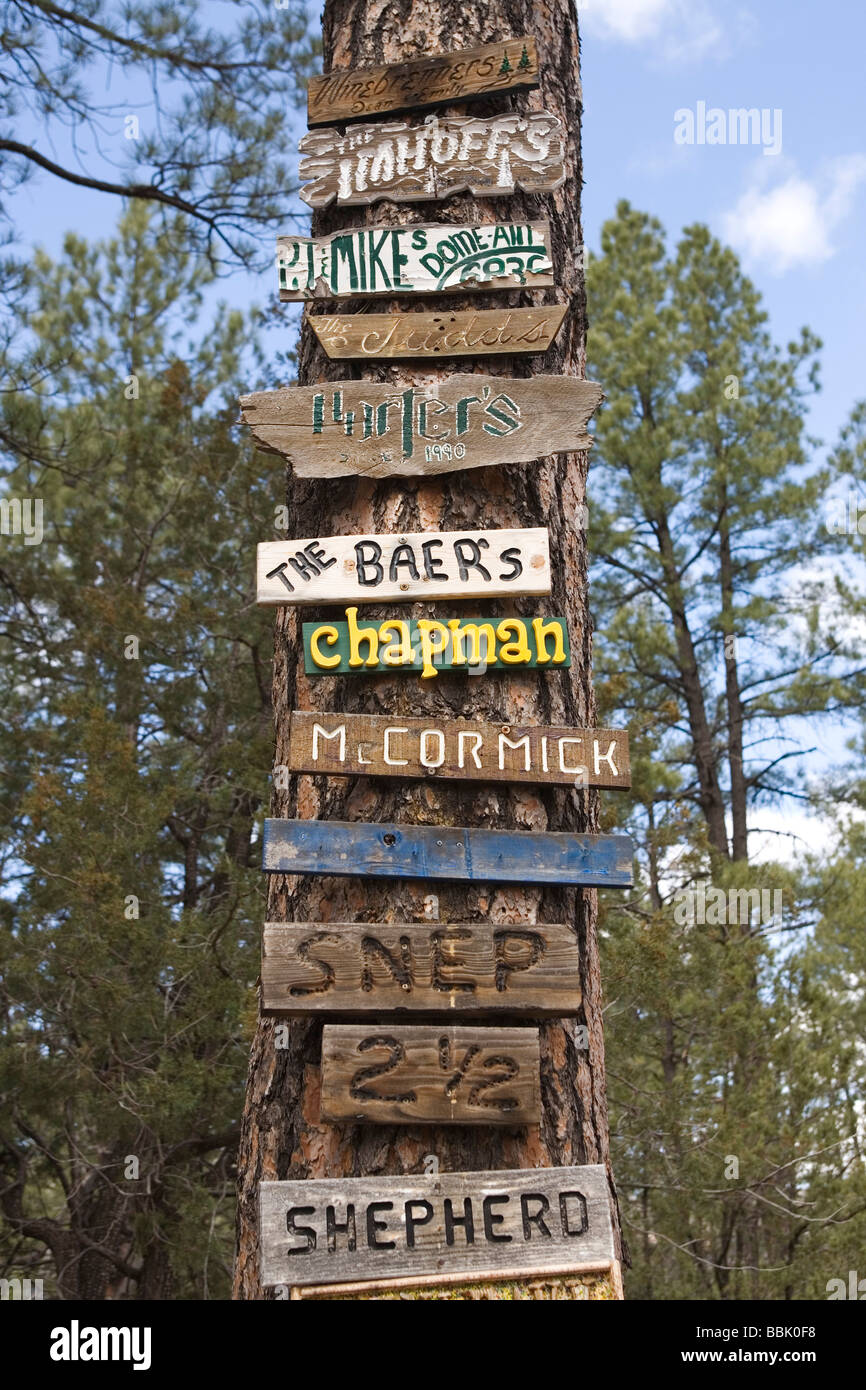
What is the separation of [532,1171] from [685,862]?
613 centimetres

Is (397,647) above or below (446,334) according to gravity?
below

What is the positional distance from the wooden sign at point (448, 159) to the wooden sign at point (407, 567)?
83 cm

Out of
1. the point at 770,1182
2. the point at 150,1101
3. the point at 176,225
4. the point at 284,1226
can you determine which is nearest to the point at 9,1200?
the point at 150,1101

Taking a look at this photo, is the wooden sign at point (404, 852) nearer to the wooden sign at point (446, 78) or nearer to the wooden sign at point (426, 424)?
the wooden sign at point (426, 424)

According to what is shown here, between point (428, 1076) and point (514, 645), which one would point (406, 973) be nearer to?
point (428, 1076)

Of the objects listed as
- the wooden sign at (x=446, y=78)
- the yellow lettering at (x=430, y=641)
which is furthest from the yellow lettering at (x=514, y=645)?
Answer: the wooden sign at (x=446, y=78)

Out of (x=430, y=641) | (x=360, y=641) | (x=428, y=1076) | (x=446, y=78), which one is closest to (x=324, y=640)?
(x=360, y=641)

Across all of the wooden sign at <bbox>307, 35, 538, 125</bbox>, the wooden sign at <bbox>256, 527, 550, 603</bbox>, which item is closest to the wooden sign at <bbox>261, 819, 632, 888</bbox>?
the wooden sign at <bbox>256, 527, 550, 603</bbox>

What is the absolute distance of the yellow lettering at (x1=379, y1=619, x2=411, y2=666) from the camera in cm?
286

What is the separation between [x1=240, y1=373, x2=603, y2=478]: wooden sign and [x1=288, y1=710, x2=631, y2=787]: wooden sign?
1.85 feet

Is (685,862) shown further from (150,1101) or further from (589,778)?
(589,778)

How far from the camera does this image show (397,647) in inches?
113

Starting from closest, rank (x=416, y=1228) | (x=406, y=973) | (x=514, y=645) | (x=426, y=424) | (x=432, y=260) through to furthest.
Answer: (x=416, y=1228) → (x=406, y=973) → (x=514, y=645) → (x=426, y=424) → (x=432, y=260)

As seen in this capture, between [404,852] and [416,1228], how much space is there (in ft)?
2.21
